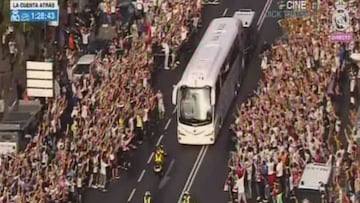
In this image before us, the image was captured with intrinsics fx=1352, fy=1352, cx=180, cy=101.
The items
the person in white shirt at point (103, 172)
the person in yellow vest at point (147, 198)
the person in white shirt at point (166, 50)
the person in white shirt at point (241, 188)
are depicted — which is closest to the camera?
the person in white shirt at point (241, 188)

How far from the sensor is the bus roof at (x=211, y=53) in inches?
2122

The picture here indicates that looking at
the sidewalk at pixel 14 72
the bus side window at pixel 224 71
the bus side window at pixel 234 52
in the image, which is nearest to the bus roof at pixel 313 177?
the bus side window at pixel 224 71

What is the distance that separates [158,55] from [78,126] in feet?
28.2

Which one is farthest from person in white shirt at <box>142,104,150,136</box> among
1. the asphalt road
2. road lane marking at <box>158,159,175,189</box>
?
road lane marking at <box>158,159,175,189</box>

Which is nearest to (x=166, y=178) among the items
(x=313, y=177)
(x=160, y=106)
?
(x=160, y=106)

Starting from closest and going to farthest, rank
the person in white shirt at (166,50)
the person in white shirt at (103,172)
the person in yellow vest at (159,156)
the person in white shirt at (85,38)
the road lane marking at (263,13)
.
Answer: the person in white shirt at (103,172) < the person in yellow vest at (159,156) < the person in white shirt at (166,50) < the person in white shirt at (85,38) < the road lane marking at (263,13)

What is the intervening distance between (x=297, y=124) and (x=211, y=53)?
7.34m

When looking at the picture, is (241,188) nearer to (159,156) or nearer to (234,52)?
(159,156)

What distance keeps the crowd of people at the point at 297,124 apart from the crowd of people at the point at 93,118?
4363mm

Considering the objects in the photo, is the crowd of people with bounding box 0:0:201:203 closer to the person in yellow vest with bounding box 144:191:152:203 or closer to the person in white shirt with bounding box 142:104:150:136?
the person in white shirt with bounding box 142:104:150:136

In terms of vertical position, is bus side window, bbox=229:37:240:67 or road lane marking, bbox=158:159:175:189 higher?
bus side window, bbox=229:37:240:67

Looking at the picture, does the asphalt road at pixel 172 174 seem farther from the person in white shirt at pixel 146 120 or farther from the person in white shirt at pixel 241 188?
the person in white shirt at pixel 241 188

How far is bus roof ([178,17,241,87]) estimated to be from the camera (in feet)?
177

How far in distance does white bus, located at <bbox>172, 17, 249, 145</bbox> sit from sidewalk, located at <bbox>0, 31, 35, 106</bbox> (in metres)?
7.38
